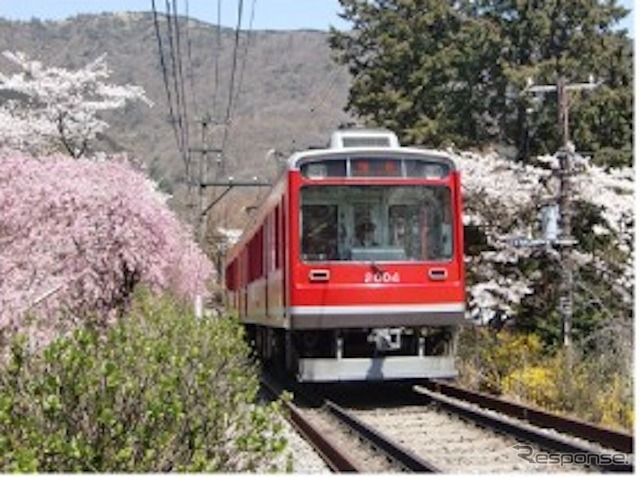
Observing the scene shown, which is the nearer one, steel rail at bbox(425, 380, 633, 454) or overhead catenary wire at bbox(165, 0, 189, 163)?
steel rail at bbox(425, 380, 633, 454)

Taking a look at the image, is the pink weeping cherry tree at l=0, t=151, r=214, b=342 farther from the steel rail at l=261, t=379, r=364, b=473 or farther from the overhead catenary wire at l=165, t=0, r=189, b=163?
the steel rail at l=261, t=379, r=364, b=473

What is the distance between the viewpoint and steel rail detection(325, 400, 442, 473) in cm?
781

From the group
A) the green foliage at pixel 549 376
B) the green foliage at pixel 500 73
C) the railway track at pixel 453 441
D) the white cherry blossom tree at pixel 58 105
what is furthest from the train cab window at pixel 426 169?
the white cherry blossom tree at pixel 58 105

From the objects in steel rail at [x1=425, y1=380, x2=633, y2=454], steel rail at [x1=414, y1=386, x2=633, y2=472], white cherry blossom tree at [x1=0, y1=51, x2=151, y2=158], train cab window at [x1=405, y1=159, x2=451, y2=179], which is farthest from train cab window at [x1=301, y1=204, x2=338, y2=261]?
white cherry blossom tree at [x1=0, y1=51, x2=151, y2=158]

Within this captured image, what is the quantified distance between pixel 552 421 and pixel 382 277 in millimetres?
2761

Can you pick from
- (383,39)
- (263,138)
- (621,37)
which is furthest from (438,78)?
(263,138)

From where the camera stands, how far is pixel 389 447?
882cm

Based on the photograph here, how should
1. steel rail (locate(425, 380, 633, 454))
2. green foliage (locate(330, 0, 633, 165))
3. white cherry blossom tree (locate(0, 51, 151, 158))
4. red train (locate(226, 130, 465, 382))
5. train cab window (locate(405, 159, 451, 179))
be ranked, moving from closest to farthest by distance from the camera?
steel rail (locate(425, 380, 633, 454))
red train (locate(226, 130, 465, 382))
train cab window (locate(405, 159, 451, 179))
green foliage (locate(330, 0, 633, 165))
white cherry blossom tree (locate(0, 51, 151, 158))

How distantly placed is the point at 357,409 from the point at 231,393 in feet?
18.7

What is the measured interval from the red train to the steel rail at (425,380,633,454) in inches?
23.7

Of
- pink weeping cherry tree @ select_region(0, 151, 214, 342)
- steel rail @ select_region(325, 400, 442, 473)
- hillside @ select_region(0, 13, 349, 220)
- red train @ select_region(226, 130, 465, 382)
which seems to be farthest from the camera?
hillside @ select_region(0, 13, 349, 220)

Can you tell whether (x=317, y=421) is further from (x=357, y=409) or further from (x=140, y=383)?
(x=140, y=383)

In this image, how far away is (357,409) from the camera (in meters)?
12.4

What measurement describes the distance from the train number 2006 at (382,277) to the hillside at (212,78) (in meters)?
90.4
